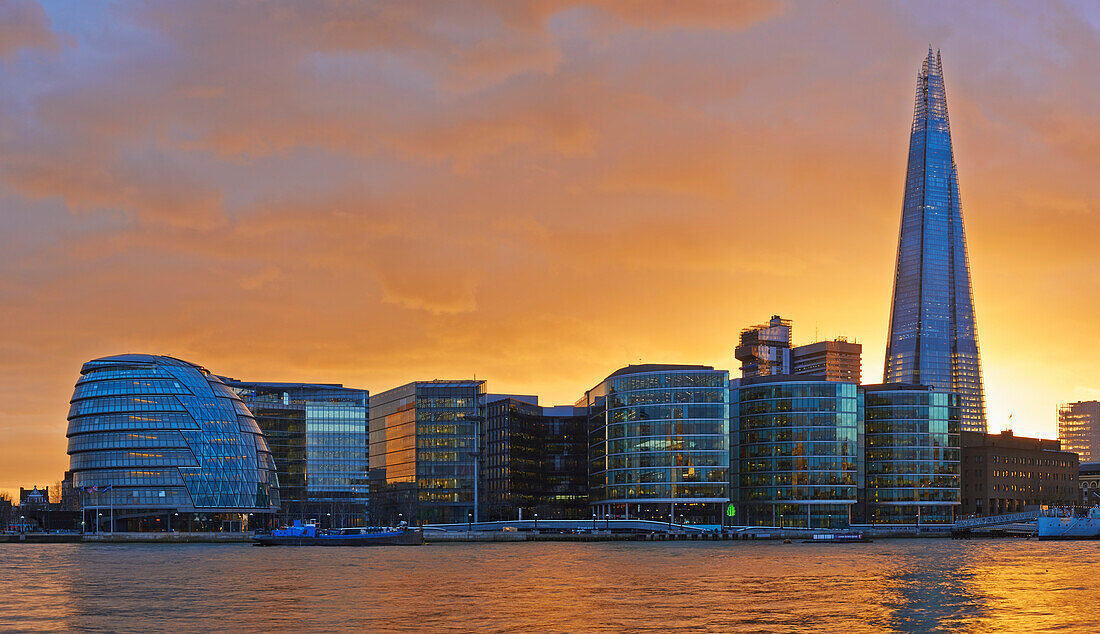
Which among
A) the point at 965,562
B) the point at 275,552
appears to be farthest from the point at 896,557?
the point at 275,552

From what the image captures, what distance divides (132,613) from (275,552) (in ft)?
299

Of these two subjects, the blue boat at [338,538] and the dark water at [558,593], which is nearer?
the dark water at [558,593]

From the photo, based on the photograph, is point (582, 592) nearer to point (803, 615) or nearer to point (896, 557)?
point (803, 615)

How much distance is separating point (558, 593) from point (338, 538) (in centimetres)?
10614

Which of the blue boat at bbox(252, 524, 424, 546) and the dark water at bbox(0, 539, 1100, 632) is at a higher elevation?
the dark water at bbox(0, 539, 1100, 632)

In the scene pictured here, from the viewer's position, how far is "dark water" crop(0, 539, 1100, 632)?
67.8m

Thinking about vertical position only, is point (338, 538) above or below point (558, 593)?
below

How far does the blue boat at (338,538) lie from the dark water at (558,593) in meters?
43.5

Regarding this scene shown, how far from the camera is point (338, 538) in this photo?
187m

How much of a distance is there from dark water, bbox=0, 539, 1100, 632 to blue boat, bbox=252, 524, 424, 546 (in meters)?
43.5

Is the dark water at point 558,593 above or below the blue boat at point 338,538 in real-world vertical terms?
above

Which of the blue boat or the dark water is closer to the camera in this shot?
the dark water

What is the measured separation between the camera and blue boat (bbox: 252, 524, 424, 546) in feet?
610

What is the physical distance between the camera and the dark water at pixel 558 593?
67750mm
